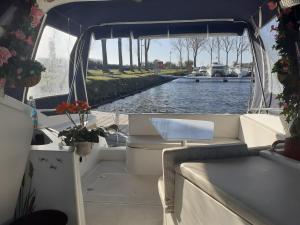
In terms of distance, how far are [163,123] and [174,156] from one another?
6.64 ft

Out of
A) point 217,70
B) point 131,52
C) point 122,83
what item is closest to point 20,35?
point 131,52

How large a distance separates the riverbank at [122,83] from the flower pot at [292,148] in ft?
18.6

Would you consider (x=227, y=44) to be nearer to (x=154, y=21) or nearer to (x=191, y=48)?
(x=191, y=48)

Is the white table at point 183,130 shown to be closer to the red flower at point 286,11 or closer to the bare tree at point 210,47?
the red flower at point 286,11

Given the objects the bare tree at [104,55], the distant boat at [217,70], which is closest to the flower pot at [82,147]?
the bare tree at [104,55]

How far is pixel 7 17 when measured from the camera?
1.88m

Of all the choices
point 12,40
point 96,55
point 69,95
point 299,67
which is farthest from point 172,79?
point 12,40

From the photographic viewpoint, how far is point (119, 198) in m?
3.07

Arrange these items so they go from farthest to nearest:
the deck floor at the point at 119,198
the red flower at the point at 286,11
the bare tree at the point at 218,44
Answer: the bare tree at the point at 218,44, the deck floor at the point at 119,198, the red flower at the point at 286,11

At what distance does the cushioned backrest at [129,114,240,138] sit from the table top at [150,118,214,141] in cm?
27

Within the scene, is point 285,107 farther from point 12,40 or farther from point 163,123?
point 163,123

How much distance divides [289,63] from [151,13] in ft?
9.80

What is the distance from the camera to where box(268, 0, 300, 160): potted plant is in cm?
188

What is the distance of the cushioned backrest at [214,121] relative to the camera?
14.1 feet
